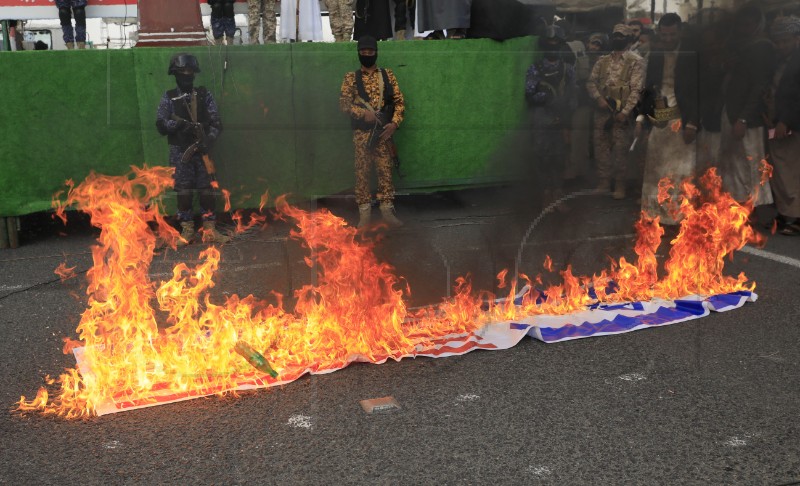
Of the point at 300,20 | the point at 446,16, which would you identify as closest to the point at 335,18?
the point at 300,20

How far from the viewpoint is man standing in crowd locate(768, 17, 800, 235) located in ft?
22.6

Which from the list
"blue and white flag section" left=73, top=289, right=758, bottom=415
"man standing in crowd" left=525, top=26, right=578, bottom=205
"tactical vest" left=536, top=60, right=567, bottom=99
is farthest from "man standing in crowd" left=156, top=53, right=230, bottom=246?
"tactical vest" left=536, top=60, right=567, bottom=99

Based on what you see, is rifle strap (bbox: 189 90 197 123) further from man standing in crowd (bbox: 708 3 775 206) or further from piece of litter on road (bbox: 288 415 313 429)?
man standing in crowd (bbox: 708 3 775 206)

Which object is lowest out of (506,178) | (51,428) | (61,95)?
(51,428)

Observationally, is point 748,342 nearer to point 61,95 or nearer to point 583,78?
point 583,78

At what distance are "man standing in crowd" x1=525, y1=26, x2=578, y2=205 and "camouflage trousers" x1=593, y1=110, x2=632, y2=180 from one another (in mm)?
348

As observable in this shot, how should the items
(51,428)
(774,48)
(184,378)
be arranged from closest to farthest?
1. (51,428)
2. (184,378)
3. (774,48)

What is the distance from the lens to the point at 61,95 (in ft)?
23.9

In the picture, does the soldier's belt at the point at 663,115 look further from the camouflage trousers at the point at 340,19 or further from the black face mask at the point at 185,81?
the black face mask at the point at 185,81

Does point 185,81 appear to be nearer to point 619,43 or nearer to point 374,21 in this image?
point 374,21

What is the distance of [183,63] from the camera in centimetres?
677

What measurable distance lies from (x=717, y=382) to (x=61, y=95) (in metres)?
6.57

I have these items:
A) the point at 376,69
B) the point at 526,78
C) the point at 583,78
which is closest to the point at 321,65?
the point at 376,69

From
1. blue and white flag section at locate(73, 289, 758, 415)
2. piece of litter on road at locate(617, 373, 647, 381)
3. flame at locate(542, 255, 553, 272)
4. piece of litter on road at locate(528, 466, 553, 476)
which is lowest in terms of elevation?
piece of litter on road at locate(528, 466, 553, 476)
